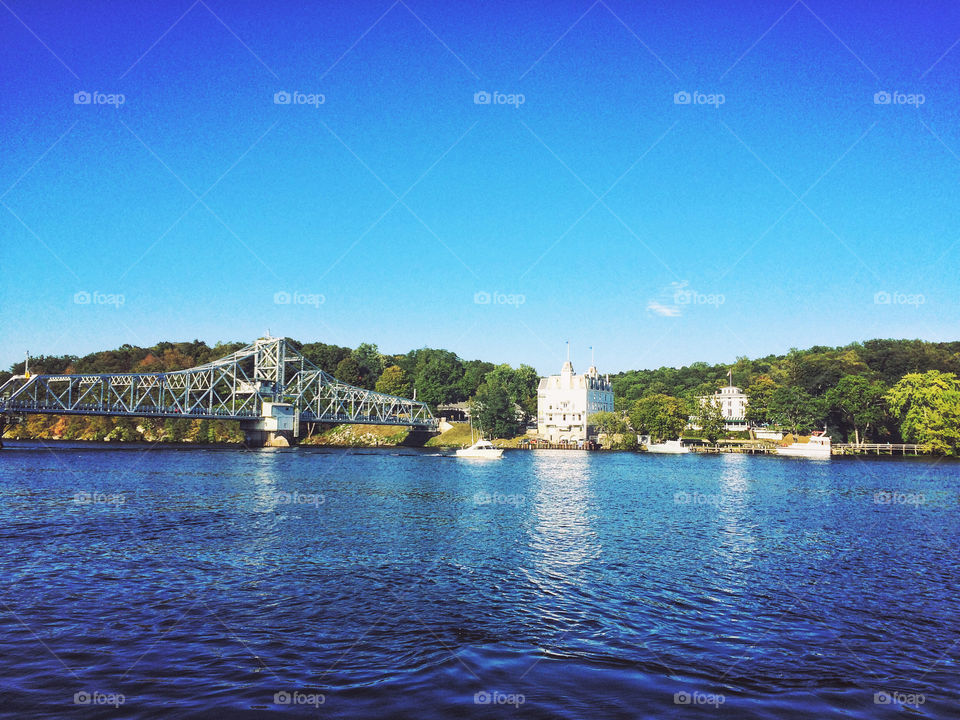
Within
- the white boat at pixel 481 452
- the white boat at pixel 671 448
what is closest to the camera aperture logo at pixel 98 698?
the white boat at pixel 481 452

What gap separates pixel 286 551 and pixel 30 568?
26.3 feet

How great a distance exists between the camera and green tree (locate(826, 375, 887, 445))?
118 metres

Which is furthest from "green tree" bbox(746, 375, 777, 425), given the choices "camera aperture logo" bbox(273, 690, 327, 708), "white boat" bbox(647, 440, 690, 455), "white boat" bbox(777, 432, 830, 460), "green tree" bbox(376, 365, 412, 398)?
"camera aperture logo" bbox(273, 690, 327, 708)

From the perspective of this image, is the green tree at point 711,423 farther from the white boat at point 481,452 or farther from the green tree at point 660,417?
the white boat at point 481,452

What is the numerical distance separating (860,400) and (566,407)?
61671 mm

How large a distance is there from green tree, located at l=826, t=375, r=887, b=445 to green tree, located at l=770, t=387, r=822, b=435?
11.6 feet

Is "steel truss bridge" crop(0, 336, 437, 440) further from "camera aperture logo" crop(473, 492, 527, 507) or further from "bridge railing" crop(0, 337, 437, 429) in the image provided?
"camera aperture logo" crop(473, 492, 527, 507)

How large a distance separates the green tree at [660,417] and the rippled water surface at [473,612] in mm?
96358

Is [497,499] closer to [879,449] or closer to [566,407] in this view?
[879,449]

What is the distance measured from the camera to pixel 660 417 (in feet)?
443

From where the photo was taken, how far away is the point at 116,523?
3167cm

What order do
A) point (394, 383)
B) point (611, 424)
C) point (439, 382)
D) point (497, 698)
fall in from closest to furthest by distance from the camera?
point (497, 698)
point (611, 424)
point (439, 382)
point (394, 383)

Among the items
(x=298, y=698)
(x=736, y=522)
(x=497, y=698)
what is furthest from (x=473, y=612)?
(x=736, y=522)

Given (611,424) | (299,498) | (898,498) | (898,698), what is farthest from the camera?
(611,424)
